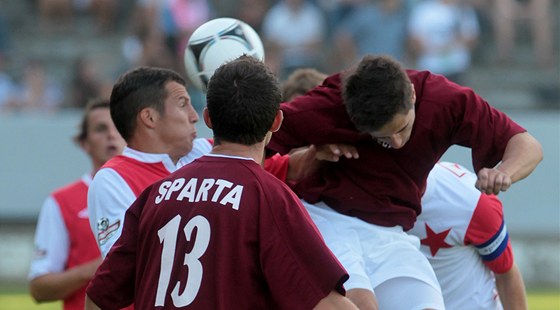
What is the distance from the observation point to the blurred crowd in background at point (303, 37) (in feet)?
46.9

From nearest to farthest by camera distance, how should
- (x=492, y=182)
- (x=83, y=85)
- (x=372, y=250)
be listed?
1. (x=492, y=182)
2. (x=372, y=250)
3. (x=83, y=85)

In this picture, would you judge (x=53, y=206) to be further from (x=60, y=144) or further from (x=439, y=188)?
(x=60, y=144)

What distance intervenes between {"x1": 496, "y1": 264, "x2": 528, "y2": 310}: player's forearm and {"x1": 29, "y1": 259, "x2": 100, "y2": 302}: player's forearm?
2293 mm

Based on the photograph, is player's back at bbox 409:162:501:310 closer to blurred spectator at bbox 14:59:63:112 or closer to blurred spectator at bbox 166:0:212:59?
blurred spectator at bbox 166:0:212:59

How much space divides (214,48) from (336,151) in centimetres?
89

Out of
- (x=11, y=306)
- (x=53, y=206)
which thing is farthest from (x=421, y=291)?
(x=11, y=306)

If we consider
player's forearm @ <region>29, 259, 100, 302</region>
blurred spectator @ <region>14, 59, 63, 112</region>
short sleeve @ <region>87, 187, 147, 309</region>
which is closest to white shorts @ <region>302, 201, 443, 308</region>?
short sleeve @ <region>87, 187, 147, 309</region>

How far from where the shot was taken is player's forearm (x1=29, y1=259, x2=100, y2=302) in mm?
6414

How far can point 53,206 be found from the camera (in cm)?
687

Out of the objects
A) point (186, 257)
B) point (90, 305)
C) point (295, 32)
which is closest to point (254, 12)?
point (295, 32)

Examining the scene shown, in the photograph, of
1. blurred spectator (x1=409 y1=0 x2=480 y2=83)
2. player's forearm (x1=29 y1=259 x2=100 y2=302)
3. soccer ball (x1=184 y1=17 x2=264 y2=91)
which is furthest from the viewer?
blurred spectator (x1=409 y1=0 x2=480 y2=83)

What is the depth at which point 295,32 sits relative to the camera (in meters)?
14.8

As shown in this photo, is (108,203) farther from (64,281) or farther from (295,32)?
(295,32)

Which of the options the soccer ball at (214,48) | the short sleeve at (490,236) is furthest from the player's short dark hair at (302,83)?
the short sleeve at (490,236)
